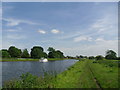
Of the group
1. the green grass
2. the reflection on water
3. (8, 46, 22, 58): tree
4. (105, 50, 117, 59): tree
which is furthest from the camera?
(105, 50, 117, 59): tree

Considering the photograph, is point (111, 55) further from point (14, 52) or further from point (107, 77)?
point (107, 77)

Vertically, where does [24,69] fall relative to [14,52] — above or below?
below

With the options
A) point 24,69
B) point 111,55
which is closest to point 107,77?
point 24,69

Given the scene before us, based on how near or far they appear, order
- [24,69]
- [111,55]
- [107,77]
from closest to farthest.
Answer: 1. [107,77]
2. [24,69]
3. [111,55]

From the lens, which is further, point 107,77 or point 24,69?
point 24,69

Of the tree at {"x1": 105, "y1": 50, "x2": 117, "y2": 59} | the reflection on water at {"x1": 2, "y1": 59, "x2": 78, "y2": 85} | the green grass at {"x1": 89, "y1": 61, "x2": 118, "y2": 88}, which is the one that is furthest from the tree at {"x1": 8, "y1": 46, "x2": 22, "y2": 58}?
the green grass at {"x1": 89, "y1": 61, "x2": 118, "y2": 88}

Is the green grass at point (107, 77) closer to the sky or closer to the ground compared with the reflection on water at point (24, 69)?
closer to the sky

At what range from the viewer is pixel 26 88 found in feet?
46.0

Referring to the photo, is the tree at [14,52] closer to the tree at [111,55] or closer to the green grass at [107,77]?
the tree at [111,55]

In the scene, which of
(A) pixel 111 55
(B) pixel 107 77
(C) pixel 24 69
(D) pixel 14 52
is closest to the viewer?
(B) pixel 107 77

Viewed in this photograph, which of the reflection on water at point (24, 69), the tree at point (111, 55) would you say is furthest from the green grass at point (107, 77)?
the tree at point (111, 55)

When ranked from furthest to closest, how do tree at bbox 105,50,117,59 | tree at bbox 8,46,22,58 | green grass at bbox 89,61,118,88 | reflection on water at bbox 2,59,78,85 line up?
tree at bbox 105,50,117,59, tree at bbox 8,46,22,58, reflection on water at bbox 2,59,78,85, green grass at bbox 89,61,118,88

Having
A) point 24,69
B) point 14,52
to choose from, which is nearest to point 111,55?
point 14,52

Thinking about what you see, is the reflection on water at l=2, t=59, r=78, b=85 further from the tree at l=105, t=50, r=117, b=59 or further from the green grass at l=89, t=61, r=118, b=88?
the tree at l=105, t=50, r=117, b=59
